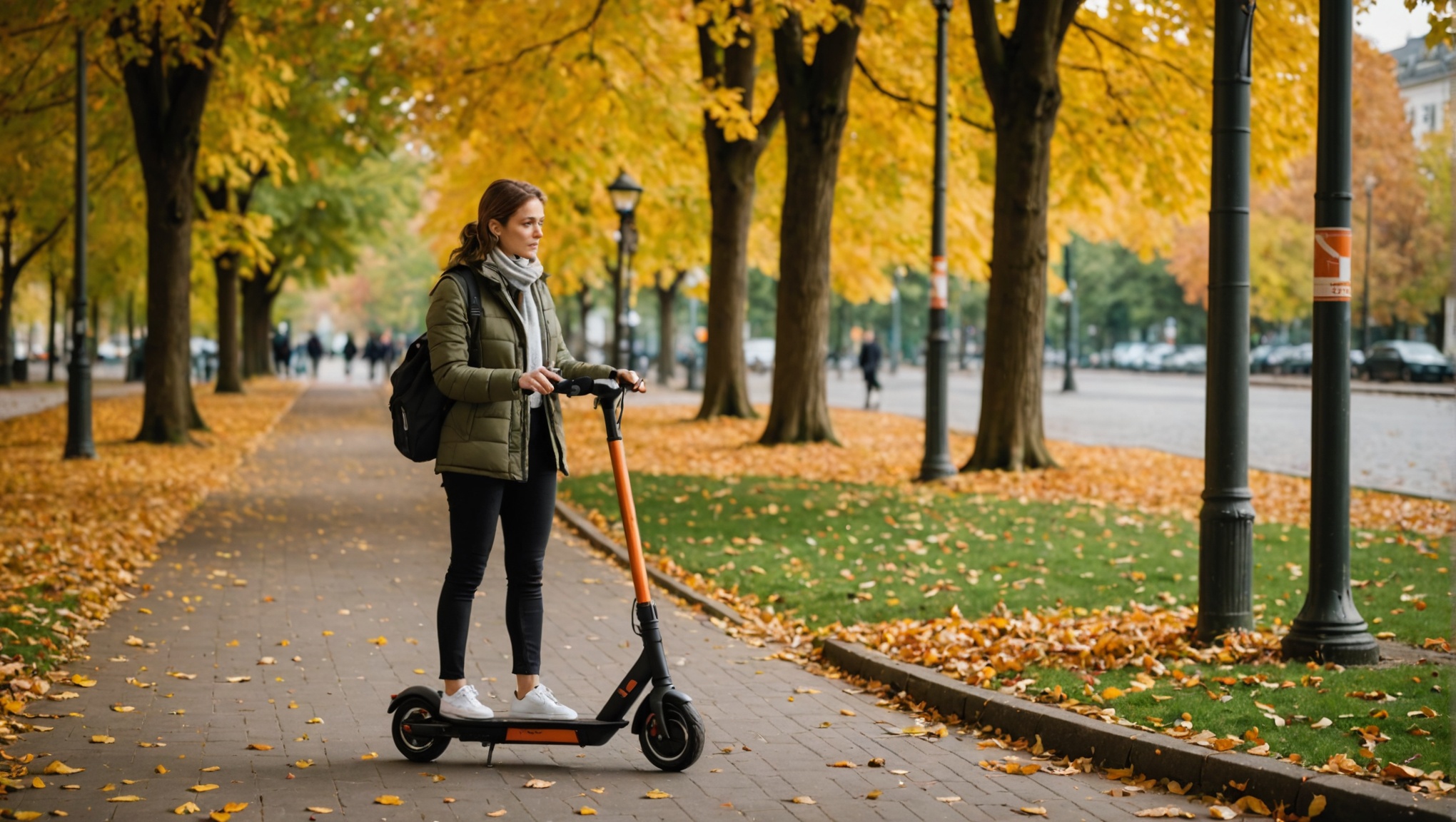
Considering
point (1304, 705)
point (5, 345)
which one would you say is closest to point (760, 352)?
point (5, 345)

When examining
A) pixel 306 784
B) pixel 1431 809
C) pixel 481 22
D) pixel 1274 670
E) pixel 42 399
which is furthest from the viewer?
pixel 42 399

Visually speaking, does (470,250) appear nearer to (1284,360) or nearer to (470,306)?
(470,306)

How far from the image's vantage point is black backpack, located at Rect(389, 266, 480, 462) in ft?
17.2

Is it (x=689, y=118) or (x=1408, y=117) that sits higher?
(x=1408, y=117)

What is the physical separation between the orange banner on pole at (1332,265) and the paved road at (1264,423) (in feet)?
14.3

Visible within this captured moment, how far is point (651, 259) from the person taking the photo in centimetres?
3522

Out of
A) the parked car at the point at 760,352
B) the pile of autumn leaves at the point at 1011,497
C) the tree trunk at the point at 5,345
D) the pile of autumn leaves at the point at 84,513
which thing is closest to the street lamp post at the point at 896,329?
the parked car at the point at 760,352

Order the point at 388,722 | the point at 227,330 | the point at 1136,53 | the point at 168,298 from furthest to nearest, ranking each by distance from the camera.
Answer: the point at 227,330 → the point at 168,298 → the point at 1136,53 → the point at 388,722

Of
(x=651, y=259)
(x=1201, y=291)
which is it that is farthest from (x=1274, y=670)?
(x=1201, y=291)

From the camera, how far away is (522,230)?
5242 millimetres

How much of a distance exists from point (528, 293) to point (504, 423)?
1.60ft

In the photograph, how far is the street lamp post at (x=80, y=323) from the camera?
17578mm

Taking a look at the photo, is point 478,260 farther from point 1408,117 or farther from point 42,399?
point 1408,117

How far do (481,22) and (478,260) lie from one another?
51.8 ft
